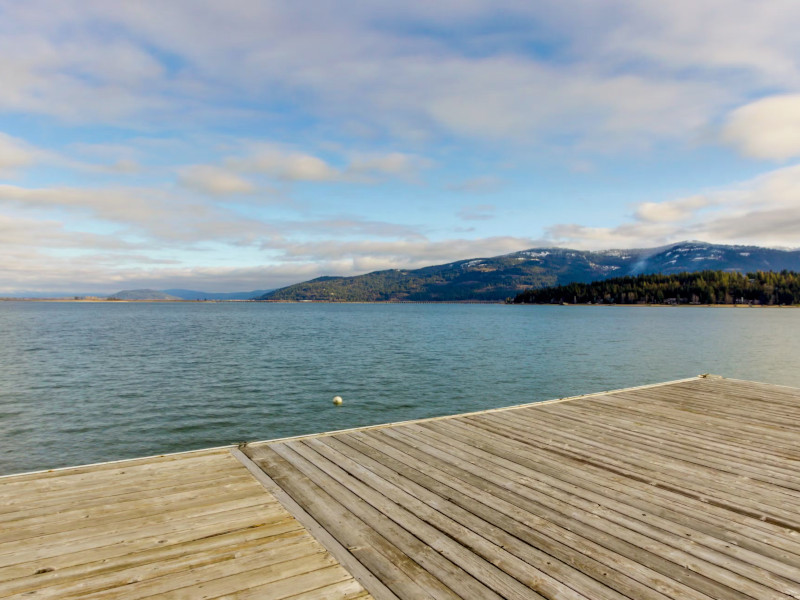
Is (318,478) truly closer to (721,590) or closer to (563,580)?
(563,580)

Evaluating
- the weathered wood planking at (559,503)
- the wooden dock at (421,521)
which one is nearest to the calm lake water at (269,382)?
the weathered wood planking at (559,503)

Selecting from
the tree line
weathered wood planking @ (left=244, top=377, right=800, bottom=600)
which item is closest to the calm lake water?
weathered wood planking @ (left=244, top=377, right=800, bottom=600)

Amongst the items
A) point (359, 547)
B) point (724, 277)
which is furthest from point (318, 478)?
point (724, 277)

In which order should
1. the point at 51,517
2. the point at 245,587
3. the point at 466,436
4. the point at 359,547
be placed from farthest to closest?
1. the point at 466,436
2. the point at 51,517
3. the point at 359,547
4. the point at 245,587

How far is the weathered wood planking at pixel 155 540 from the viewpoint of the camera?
4051 mm

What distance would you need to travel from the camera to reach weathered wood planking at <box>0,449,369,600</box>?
13.3 feet

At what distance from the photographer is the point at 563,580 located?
4223 mm

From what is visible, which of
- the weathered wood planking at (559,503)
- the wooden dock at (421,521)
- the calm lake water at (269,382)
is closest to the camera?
the wooden dock at (421,521)

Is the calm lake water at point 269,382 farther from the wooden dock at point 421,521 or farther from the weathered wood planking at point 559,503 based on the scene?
the wooden dock at point 421,521

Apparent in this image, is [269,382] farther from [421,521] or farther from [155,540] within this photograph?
[421,521]

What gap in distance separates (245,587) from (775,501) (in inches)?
266

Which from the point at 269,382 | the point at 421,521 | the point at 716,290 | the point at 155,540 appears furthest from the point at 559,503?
the point at 716,290

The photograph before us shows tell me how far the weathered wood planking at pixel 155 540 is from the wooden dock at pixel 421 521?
0.02 m

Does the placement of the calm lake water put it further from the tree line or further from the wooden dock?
the tree line
